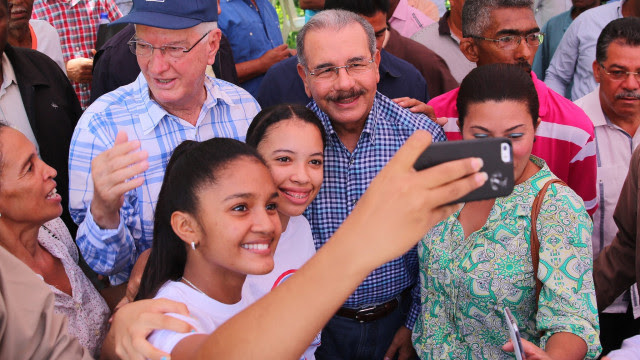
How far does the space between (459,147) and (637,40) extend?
244 cm

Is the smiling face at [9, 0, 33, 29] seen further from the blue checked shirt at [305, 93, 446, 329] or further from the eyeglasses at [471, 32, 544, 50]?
the eyeglasses at [471, 32, 544, 50]

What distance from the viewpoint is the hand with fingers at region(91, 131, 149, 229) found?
1618 millimetres

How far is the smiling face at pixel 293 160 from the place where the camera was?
2.04 m

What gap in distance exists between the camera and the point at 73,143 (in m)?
2.26

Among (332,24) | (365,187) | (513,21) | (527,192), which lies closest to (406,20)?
(513,21)

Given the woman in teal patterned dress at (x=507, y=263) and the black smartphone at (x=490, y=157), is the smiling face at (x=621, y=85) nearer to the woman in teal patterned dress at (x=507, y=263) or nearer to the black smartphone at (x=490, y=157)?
the woman in teal patterned dress at (x=507, y=263)

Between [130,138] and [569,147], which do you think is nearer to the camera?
[130,138]

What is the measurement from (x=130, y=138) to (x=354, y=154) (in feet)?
3.18

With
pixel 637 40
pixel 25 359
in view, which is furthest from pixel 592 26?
pixel 25 359

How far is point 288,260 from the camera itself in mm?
2072

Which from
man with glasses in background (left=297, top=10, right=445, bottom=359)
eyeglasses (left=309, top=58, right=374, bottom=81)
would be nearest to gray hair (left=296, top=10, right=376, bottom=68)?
man with glasses in background (left=297, top=10, right=445, bottom=359)

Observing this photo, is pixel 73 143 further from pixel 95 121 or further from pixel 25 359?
pixel 25 359

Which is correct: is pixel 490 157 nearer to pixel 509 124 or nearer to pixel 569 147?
pixel 509 124

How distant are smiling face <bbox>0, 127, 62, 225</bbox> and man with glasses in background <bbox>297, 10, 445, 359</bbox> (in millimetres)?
1043
